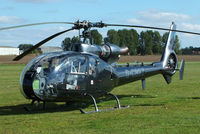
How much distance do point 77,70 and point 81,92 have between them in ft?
2.80

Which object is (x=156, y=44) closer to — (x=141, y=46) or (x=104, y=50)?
(x=141, y=46)

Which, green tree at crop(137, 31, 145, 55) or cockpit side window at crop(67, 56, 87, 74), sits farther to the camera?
green tree at crop(137, 31, 145, 55)

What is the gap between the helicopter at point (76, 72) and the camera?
10.6 m

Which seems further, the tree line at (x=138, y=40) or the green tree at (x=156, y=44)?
the green tree at (x=156, y=44)

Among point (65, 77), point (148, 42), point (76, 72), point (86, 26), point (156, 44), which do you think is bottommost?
point (65, 77)

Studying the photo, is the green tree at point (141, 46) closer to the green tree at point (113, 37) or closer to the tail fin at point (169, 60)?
the green tree at point (113, 37)

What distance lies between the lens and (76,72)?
11.4 metres

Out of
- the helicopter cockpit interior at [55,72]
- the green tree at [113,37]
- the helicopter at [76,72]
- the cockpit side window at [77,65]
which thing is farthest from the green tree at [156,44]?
the helicopter cockpit interior at [55,72]

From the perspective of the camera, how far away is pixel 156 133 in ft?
25.5

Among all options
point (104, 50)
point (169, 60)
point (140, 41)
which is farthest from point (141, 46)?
point (104, 50)

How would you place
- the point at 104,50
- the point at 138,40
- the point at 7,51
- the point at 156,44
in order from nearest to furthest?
1. the point at 104,50
2. the point at 138,40
3. the point at 156,44
4. the point at 7,51

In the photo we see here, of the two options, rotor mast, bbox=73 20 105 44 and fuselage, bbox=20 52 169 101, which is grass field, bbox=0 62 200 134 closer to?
fuselage, bbox=20 52 169 101

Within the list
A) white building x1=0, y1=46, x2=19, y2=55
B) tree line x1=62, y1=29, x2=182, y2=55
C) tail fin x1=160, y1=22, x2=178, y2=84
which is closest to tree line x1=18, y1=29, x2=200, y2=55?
tree line x1=62, y1=29, x2=182, y2=55

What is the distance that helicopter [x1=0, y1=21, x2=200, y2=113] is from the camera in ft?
34.9
